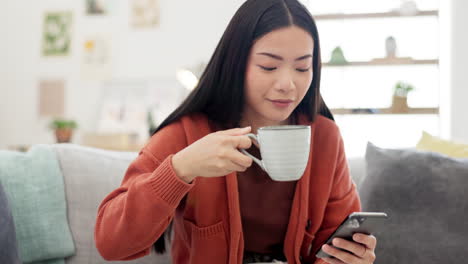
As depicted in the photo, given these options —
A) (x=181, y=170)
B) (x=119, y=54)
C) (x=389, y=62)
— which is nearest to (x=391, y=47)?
(x=389, y=62)

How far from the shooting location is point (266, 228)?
1195 millimetres

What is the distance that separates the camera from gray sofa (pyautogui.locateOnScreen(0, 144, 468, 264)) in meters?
1.42

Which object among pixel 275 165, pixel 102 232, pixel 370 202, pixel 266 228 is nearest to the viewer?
pixel 275 165

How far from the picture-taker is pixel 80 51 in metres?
4.48

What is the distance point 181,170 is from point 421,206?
0.88 m

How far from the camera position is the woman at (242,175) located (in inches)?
34.4

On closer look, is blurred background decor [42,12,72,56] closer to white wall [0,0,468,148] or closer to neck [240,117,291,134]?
white wall [0,0,468,148]

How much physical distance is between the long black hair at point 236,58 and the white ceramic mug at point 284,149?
1.07ft

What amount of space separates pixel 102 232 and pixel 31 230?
509 mm

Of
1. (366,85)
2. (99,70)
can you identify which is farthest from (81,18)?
(366,85)

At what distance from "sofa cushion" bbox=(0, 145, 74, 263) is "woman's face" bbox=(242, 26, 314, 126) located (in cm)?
74

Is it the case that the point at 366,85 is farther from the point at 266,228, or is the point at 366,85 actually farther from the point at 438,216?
the point at 266,228

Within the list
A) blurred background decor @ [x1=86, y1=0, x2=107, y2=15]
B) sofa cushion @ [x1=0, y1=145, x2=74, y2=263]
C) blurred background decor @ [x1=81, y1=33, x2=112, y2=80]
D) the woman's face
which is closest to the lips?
the woman's face

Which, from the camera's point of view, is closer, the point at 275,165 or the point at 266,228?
the point at 275,165
